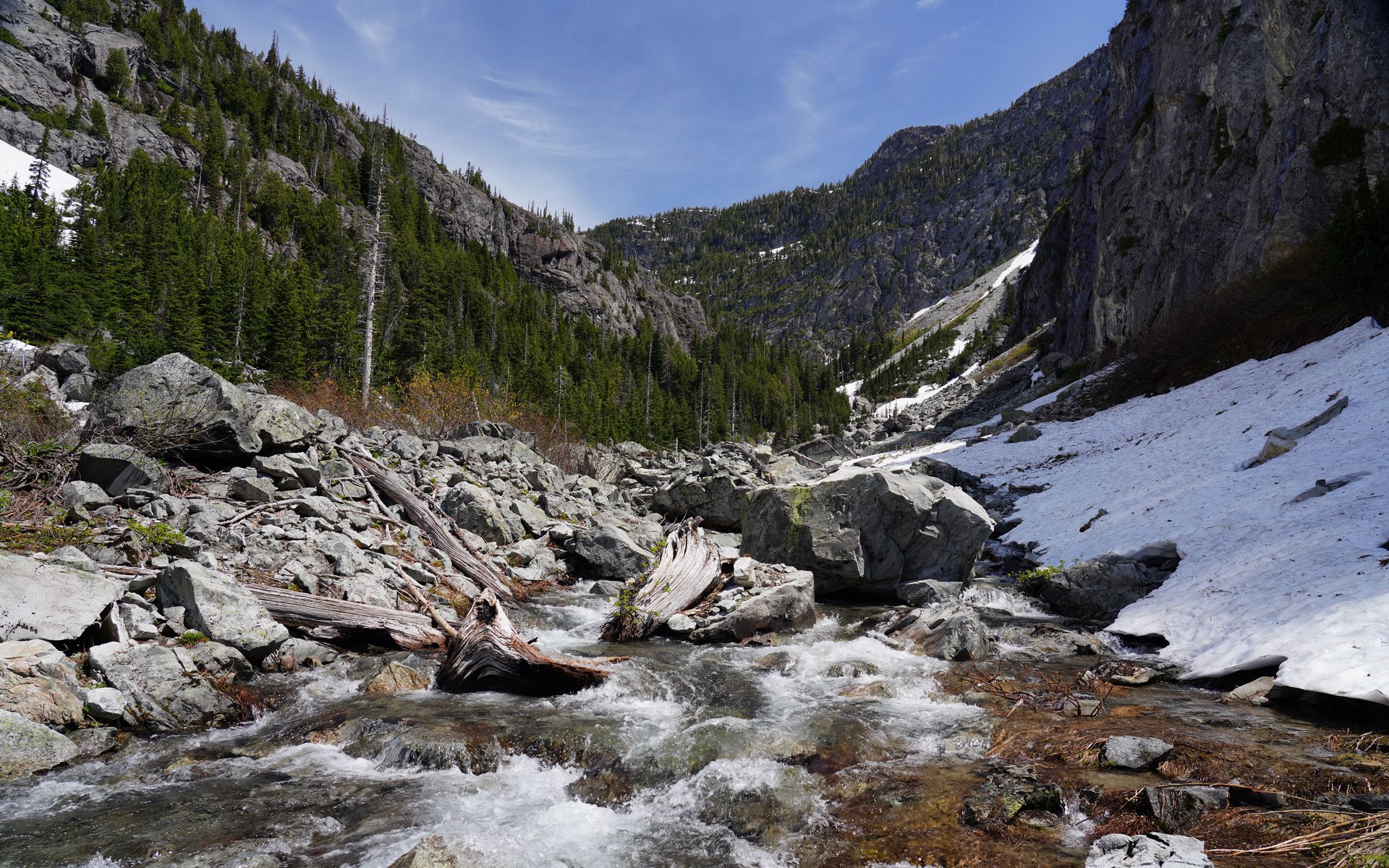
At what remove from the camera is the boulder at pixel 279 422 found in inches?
531

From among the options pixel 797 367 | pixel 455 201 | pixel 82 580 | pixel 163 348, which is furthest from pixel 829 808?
pixel 455 201

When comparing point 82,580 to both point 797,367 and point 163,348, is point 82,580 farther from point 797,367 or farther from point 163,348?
point 797,367

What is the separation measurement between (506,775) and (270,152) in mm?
135866

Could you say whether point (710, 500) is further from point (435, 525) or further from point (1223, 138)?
point (1223, 138)

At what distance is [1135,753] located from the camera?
5.41 meters

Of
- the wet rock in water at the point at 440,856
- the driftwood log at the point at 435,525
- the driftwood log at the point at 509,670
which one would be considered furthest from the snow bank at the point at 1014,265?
the wet rock in water at the point at 440,856

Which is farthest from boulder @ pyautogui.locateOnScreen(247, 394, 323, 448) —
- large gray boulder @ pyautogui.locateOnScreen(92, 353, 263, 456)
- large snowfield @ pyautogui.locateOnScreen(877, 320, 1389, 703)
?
large snowfield @ pyautogui.locateOnScreen(877, 320, 1389, 703)

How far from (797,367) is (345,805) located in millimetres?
138514

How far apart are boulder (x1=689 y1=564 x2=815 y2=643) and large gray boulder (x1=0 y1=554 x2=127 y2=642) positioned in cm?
776

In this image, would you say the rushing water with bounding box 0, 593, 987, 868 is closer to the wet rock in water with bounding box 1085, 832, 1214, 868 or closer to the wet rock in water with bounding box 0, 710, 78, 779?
the wet rock in water with bounding box 0, 710, 78, 779

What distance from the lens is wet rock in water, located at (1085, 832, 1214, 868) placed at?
12.2 ft

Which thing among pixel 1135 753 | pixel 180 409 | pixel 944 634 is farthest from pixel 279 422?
pixel 1135 753

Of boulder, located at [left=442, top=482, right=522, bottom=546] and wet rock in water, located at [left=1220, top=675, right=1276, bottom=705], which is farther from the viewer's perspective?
boulder, located at [left=442, top=482, right=522, bottom=546]

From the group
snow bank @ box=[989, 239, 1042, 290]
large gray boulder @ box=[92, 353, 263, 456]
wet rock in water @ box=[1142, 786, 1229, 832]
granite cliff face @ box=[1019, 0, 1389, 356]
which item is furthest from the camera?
snow bank @ box=[989, 239, 1042, 290]
